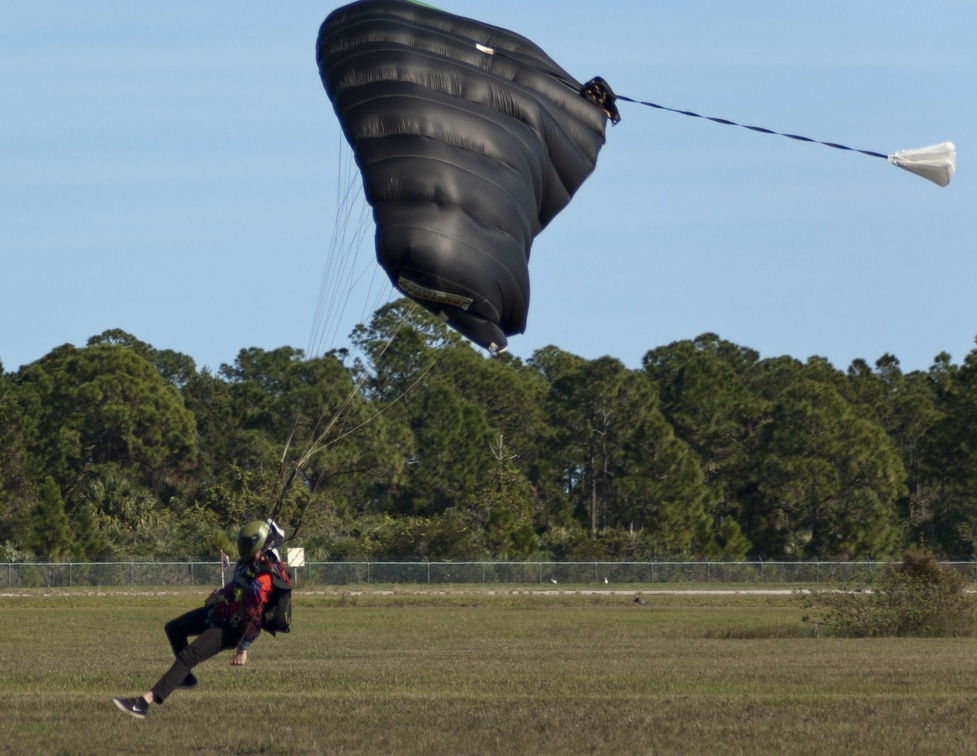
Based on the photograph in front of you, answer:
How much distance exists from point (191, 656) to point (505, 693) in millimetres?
4929

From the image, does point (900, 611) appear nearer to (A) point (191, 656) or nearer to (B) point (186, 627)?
(B) point (186, 627)

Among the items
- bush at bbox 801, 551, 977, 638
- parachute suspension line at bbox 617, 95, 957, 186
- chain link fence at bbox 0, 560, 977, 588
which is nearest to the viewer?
parachute suspension line at bbox 617, 95, 957, 186

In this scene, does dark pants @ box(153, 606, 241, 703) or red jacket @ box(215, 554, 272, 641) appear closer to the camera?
red jacket @ box(215, 554, 272, 641)

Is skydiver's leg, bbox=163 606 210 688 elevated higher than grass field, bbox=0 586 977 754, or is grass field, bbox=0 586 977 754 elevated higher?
skydiver's leg, bbox=163 606 210 688

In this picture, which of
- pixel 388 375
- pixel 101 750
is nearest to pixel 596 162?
pixel 101 750

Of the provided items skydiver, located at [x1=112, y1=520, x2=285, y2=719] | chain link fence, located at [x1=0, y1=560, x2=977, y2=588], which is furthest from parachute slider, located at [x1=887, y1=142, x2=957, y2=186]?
chain link fence, located at [x1=0, y1=560, x2=977, y2=588]

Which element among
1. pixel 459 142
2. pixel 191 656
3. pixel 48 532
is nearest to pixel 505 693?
pixel 191 656

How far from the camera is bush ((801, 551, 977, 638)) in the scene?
26.4m

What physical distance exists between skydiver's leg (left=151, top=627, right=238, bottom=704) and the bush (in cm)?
1678

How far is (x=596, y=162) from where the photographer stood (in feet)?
41.8

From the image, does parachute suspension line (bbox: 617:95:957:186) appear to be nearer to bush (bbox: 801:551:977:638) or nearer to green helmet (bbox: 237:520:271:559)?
green helmet (bbox: 237:520:271:559)

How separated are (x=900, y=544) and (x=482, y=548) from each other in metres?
20.1

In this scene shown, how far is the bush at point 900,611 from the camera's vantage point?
26.4 metres

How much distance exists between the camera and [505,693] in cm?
1552
